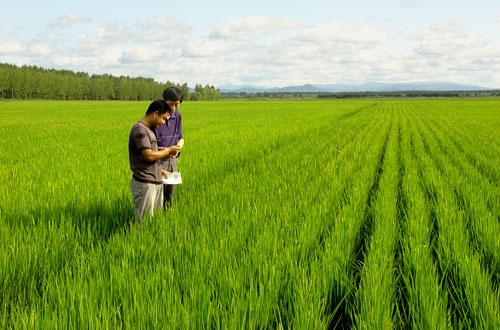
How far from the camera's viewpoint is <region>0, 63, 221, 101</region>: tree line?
290 feet

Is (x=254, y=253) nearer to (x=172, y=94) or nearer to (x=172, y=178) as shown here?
(x=172, y=178)

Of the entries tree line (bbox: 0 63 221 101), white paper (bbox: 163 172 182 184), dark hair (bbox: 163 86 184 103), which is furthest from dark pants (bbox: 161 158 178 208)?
tree line (bbox: 0 63 221 101)

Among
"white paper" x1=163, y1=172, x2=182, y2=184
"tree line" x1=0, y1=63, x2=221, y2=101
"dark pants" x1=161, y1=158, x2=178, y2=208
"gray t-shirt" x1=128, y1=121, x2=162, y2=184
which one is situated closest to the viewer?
"gray t-shirt" x1=128, y1=121, x2=162, y2=184

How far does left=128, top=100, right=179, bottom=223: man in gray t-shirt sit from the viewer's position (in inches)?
154

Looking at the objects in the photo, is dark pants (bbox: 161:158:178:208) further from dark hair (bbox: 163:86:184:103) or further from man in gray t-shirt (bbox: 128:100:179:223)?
dark hair (bbox: 163:86:184:103)

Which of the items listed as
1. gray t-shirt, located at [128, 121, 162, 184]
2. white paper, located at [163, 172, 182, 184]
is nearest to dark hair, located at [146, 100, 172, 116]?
gray t-shirt, located at [128, 121, 162, 184]

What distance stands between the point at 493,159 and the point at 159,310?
350 inches

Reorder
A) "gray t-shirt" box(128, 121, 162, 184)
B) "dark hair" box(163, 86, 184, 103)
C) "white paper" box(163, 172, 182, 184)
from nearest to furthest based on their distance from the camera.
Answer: "gray t-shirt" box(128, 121, 162, 184)
"dark hair" box(163, 86, 184, 103)
"white paper" box(163, 172, 182, 184)

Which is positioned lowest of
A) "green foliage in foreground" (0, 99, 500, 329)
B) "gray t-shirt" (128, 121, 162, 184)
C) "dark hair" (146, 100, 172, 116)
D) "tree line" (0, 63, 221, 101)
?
"green foliage in foreground" (0, 99, 500, 329)

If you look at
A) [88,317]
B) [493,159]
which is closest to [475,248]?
[88,317]

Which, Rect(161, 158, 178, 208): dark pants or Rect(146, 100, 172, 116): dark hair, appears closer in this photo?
Rect(146, 100, 172, 116): dark hair

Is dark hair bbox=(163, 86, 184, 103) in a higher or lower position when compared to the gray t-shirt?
higher

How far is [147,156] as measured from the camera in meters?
3.95

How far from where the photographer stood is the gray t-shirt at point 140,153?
153 inches
